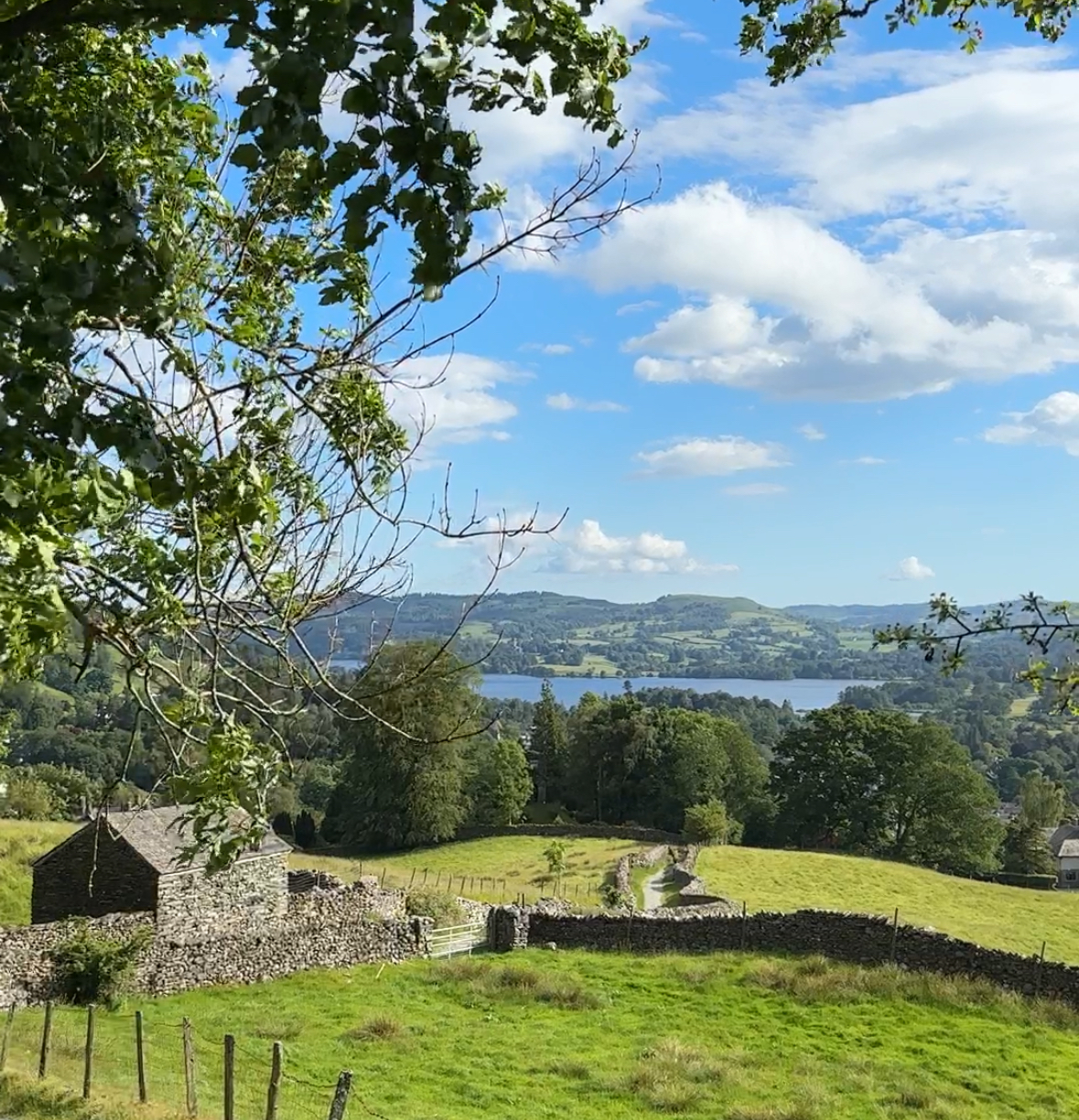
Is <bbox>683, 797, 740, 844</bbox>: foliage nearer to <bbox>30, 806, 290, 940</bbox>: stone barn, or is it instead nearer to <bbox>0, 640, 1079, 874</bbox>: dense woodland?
<bbox>0, 640, 1079, 874</bbox>: dense woodland

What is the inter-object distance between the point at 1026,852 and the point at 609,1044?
158ft

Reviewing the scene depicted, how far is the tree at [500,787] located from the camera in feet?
169

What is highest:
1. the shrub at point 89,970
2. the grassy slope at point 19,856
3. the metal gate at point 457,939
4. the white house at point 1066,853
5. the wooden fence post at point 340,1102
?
the wooden fence post at point 340,1102

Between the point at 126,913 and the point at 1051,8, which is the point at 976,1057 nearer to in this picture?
the point at 1051,8

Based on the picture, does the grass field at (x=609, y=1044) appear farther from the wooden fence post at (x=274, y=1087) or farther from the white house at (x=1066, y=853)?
the white house at (x=1066, y=853)

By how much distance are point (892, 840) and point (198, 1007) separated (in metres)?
39.3

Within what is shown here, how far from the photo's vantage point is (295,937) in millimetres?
20844

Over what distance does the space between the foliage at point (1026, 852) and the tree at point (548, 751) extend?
24.4 meters

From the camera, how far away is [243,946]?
20031 mm

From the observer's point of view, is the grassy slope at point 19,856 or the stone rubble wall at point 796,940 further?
the grassy slope at point 19,856

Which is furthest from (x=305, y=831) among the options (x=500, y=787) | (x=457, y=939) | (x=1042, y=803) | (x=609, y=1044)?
(x=1042, y=803)

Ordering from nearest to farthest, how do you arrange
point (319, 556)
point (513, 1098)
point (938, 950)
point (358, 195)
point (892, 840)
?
1. point (358, 195)
2. point (319, 556)
3. point (513, 1098)
4. point (938, 950)
5. point (892, 840)

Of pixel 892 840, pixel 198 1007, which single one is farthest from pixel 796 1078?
pixel 892 840

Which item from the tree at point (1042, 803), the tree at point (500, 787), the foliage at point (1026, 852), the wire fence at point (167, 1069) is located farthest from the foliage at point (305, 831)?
the tree at point (1042, 803)
